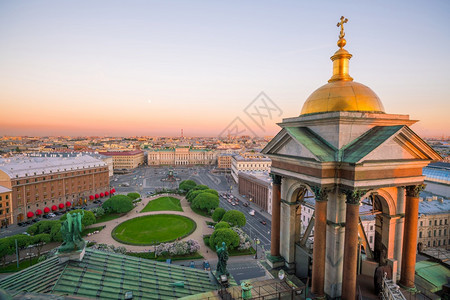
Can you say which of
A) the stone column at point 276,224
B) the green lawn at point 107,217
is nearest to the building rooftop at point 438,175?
the stone column at point 276,224

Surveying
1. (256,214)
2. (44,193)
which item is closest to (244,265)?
(256,214)

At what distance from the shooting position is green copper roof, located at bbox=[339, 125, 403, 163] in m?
13.2

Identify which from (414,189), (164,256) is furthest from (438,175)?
(164,256)

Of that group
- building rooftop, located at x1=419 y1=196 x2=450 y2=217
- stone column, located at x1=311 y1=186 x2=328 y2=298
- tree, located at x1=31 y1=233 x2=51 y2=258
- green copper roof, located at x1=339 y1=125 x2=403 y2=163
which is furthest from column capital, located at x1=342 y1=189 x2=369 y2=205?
tree, located at x1=31 y1=233 x2=51 y2=258

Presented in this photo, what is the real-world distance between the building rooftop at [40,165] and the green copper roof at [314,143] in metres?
82.5

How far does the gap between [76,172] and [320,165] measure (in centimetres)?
9337

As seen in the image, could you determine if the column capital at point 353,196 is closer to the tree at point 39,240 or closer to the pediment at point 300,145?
the pediment at point 300,145

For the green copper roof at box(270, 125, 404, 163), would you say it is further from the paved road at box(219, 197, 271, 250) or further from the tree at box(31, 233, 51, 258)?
the tree at box(31, 233, 51, 258)

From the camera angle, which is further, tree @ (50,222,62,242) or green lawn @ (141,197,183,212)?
green lawn @ (141,197,183,212)

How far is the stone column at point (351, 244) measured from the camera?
13.3 m

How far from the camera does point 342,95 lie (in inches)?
593

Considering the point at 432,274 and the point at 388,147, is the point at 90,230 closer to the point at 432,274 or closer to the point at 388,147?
the point at 432,274

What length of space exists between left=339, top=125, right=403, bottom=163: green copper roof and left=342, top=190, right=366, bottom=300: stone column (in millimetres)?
1944

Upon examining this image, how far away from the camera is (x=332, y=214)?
14469mm
